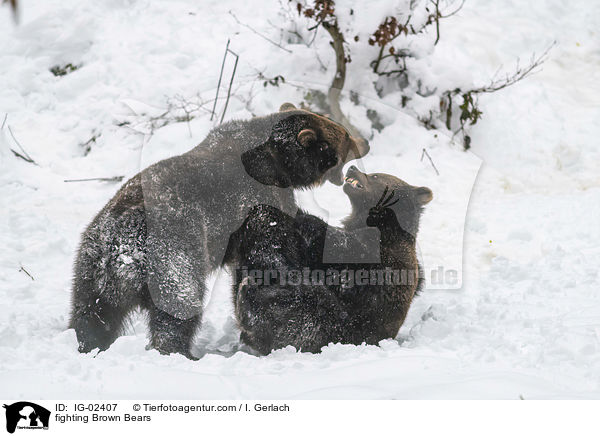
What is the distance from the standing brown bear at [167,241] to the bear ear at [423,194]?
3.92ft

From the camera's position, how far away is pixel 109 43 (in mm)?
10742

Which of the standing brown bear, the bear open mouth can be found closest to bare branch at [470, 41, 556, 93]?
the bear open mouth

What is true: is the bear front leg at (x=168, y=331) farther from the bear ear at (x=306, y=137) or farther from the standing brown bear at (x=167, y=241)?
the bear ear at (x=306, y=137)

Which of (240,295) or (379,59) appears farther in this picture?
(379,59)

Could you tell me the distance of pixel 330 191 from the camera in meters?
5.51

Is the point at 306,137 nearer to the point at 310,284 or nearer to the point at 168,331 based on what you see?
the point at 310,284

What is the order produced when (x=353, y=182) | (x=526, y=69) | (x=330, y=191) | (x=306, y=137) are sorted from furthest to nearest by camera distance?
(x=526, y=69) → (x=330, y=191) → (x=353, y=182) → (x=306, y=137)

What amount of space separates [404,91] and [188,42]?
4411mm

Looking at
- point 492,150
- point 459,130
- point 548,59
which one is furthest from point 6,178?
point 548,59

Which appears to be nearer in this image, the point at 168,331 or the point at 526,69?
the point at 168,331

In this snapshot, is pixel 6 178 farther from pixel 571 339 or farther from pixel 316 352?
pixel 571 339
